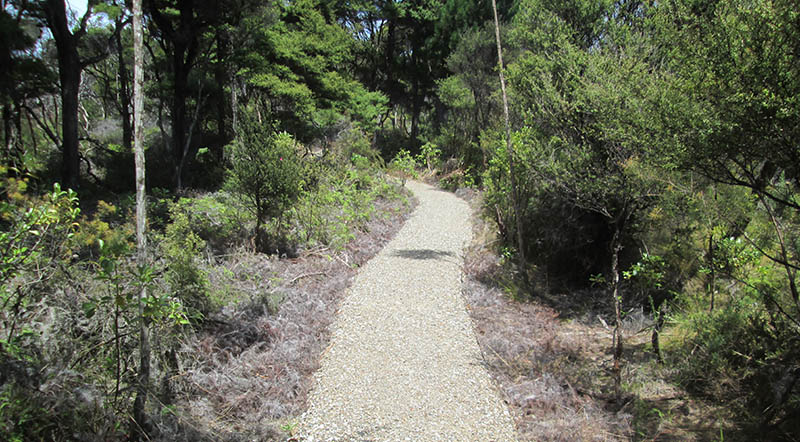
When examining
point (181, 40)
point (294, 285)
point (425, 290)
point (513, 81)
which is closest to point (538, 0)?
point (513, 81)

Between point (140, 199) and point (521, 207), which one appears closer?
point (140, 199)

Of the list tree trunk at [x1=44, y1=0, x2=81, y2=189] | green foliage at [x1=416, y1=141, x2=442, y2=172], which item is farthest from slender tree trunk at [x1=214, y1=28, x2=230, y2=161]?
green foliage at [x1=416, y1=141, x2=442, y2=172]

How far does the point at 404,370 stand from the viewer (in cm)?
464

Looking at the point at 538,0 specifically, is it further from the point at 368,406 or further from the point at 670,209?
the point at 368,406

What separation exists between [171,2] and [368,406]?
14.1 metres

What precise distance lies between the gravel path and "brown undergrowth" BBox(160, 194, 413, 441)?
24 centimetres

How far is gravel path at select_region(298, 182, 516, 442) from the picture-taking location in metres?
3.75

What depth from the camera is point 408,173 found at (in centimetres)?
2014

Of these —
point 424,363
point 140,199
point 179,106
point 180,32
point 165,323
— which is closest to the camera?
point 140,199

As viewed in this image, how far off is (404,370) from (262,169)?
427cm

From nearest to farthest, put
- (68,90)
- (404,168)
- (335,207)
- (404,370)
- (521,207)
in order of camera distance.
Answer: (404,370), (521,207), (335,207), (68,90), (404,168)

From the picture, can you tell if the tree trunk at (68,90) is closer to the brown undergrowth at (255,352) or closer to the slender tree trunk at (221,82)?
the slender tree trunk at (221,82)

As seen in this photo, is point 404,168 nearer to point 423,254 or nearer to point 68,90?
point 423,254

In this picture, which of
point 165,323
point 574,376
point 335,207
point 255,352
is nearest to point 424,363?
point 574,376
